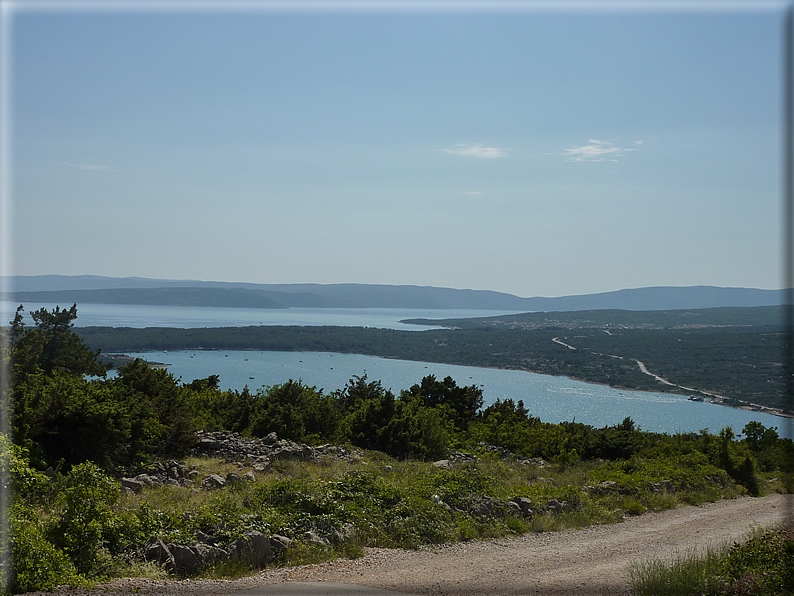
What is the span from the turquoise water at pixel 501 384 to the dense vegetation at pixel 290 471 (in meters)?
15.5

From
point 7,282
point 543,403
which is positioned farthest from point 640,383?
point 7,282

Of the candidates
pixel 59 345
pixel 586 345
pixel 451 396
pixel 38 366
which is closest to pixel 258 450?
pixel 38 366

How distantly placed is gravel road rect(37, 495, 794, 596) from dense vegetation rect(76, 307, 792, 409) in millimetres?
42623

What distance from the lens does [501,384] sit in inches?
2576

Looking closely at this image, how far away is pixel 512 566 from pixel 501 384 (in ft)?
198

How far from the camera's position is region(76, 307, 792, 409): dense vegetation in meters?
58.8

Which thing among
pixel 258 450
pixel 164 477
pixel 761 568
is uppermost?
pixel 761 568

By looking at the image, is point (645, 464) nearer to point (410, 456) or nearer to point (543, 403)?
point (410, 456)

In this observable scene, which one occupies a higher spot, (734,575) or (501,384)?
(734,575)

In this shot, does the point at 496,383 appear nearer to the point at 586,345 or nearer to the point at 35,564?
the point at 586,345

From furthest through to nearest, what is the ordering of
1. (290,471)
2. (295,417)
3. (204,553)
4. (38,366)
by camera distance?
1. (295,417)
2. (38,366)
3. (290,471)
4. (204,553)

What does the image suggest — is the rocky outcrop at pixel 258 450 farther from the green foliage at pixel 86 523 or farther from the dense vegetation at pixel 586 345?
the dense vegetation at pixel 586 345

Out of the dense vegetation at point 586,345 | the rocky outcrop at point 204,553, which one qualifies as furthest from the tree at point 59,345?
the dense vegetation at point 586,345

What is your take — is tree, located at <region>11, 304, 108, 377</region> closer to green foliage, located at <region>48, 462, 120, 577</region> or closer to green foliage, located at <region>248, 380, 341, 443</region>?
green foliage, located at <region>248, 380, 341, 443</region>
